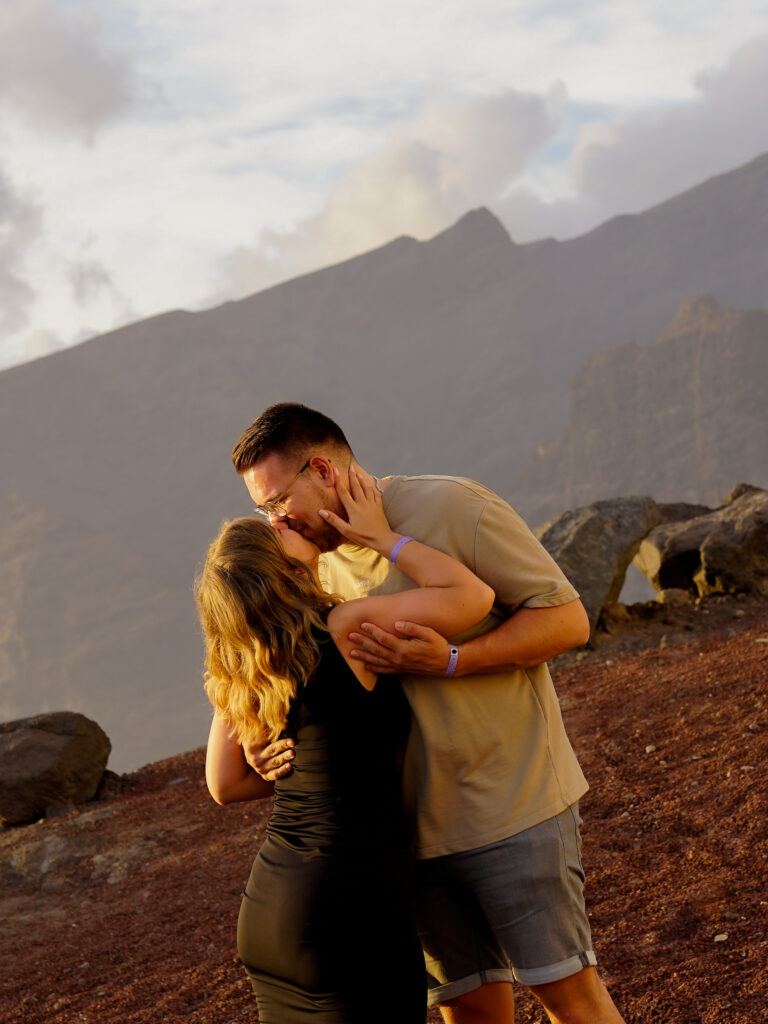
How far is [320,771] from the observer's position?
2197mm

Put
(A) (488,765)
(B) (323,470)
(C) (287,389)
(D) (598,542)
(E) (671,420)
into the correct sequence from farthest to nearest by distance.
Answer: (C) (287,389) < (E) (671,420) < (D) (598,542) < (B) (323,470) < (A) (488,765)

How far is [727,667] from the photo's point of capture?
25.4 ft

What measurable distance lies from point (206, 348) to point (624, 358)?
61.0 m

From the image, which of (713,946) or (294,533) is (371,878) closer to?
(294,533)

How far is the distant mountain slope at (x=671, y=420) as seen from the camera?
9081 cm

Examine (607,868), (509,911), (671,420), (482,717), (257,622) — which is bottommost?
(607,868)

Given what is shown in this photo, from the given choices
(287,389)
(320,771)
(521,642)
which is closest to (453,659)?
(521,642)

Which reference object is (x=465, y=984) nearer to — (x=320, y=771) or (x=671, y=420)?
(x=320, y=771)

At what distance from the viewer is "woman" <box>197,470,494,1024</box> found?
2096 mm

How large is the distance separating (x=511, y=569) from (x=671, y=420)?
99.7m

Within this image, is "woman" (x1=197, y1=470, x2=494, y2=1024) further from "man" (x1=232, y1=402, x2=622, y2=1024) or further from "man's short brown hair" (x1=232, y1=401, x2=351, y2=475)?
"man's short brown hair" (x1=232, y1=401, x2=351, y2=475)

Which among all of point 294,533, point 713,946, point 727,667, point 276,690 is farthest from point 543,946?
point 727,667

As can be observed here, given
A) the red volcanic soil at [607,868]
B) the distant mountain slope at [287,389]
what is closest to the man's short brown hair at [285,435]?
the red volcanic soil at [607,868]

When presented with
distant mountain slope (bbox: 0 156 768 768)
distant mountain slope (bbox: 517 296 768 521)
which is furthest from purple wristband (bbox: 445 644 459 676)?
distant mountain slope (bbox: 0 156 768 768)
